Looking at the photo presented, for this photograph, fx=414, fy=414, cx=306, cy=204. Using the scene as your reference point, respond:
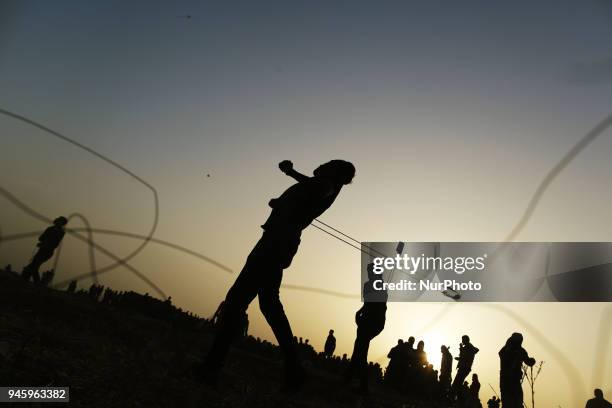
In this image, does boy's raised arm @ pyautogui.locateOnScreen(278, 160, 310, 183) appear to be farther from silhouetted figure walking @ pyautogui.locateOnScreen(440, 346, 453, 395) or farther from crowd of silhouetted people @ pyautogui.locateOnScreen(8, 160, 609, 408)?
silhouetted figure walking @ pyautogui.locateOnScreen(440, 346, 453, 395)

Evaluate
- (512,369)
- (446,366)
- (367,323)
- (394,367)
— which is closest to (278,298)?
(367,323)

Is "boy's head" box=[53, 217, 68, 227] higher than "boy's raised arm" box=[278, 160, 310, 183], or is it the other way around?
"boy's head" box=[53, 217, 68, 227]

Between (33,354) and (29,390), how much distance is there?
2.16 ft

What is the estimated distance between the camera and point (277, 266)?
359 cm

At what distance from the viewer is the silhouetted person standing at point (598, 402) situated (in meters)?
10.8

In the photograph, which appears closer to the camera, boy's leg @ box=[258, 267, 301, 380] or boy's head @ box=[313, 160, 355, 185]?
boy's leg @ box=[258, 267, 301, 380]

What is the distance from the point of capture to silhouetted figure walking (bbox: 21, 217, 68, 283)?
12.3 meters

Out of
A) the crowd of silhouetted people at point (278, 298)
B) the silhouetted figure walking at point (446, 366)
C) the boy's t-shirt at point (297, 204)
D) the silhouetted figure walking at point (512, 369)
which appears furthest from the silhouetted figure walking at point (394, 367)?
→ the boy's t-shirt at point (297, 204)

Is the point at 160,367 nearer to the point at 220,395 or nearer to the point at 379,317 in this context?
the point at 220,395

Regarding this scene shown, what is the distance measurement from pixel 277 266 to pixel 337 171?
3.59 feet

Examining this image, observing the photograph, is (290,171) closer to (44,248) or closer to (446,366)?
(44,248)

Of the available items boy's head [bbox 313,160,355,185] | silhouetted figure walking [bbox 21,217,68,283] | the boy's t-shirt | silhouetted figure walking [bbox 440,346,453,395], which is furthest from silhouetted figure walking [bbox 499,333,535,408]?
silhouetted figure walking [bbox 21,217,68,283]

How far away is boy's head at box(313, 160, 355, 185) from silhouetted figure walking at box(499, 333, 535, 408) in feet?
24.0

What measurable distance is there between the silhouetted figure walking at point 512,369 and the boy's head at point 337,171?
24.0 ft
